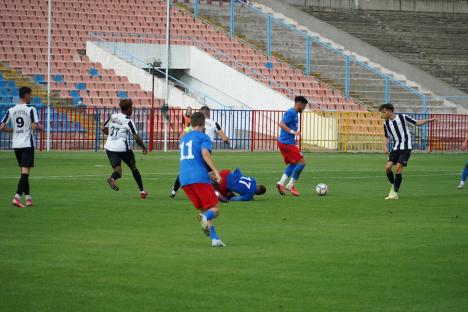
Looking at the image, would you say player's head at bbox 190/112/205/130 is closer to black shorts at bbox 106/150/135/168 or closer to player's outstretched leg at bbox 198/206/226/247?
player's outstretched leg at bbox 198/206/226/247

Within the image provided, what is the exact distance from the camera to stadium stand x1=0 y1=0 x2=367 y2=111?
4341cm

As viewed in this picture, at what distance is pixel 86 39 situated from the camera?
4650 cm

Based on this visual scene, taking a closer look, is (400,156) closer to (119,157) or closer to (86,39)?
(119,157)

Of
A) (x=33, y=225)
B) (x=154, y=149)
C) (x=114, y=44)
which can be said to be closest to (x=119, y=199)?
(x=33, y=225)

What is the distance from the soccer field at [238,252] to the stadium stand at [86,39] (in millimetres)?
20611

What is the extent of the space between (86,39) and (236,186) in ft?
91.1

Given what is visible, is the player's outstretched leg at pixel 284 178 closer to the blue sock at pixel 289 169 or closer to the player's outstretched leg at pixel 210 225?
the blue sock at pixel 289 169

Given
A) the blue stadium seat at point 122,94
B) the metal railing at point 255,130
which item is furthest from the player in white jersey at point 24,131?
the blue stadium seat at point 122,94

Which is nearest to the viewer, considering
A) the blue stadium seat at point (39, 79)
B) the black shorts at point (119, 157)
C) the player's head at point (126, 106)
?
the player's head at point (126, 106)

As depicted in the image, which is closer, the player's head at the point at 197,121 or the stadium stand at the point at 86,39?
the player's head at the point at 197,121

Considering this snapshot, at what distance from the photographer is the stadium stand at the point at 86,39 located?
4341 centimetres

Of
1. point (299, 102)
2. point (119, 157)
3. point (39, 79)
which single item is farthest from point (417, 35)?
point (119, 157)

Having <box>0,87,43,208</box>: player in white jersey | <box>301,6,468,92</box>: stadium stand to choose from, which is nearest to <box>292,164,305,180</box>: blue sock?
<box>0,87,43,208</box>: player in white jersey

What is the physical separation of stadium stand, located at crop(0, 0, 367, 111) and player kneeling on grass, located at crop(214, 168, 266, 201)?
2242 cm
